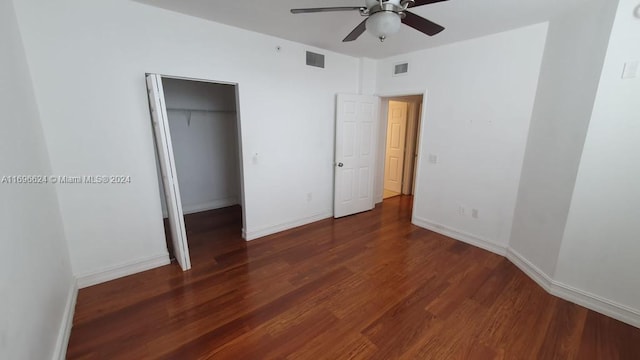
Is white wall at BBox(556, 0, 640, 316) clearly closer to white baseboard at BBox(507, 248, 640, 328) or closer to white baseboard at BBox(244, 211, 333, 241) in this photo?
white baseboard at BBox(507, 248, 640, 328)

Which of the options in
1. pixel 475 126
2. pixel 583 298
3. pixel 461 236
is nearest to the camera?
pixel 583 298

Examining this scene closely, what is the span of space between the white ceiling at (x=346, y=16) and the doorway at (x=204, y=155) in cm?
136

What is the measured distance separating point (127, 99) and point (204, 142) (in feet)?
6.86

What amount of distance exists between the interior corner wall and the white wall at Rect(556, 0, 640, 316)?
62 millimetres

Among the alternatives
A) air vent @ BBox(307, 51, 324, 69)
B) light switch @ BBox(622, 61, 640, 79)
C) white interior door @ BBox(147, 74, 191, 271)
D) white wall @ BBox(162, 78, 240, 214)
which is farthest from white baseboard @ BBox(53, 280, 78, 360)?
light switch @ BBox(622, 61, 640, 79)

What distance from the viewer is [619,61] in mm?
1979

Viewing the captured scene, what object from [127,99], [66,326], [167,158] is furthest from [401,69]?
[66,326]

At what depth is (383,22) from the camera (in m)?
1.65

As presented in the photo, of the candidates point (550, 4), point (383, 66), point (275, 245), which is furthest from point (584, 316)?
point (383, 66)

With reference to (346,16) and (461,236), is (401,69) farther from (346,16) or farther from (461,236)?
(461,236)

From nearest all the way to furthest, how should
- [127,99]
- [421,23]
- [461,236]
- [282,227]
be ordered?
[421,23] → [127,99] → [461,236] → [282,227]

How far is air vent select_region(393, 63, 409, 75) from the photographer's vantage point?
3.86 metres

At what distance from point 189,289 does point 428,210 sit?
10.9 ft

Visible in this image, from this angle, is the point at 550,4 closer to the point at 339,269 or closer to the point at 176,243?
the point at 339,269
